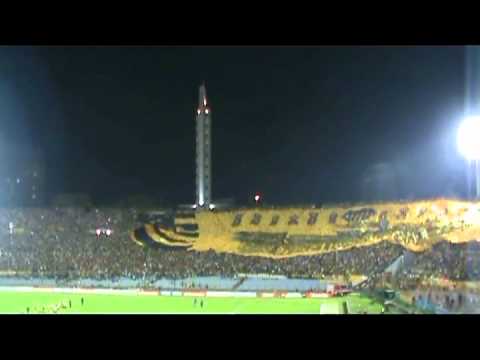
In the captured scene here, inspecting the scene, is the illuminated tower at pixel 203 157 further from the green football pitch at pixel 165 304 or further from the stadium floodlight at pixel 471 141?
the stadium floodlight at pixel 471 141

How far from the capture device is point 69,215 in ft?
17.1

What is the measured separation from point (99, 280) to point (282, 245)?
4.77 feet

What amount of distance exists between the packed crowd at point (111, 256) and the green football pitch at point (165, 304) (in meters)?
0.21

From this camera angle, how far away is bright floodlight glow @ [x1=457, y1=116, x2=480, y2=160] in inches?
196

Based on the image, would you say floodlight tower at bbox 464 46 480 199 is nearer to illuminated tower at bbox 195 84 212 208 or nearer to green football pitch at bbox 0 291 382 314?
green football pitch at bbox 0 291 382 314

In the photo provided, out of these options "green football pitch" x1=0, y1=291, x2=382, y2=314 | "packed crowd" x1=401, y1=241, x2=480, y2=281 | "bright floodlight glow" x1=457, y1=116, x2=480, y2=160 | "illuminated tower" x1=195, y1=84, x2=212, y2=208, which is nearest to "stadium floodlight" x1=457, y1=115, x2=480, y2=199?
"bright floodlight glow" x1=457, y1=116, x2=480, y2=160

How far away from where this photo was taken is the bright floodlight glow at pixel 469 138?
4.98 m

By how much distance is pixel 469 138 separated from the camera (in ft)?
16.4

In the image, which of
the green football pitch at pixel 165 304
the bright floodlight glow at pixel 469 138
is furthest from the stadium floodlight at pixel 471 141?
the green football pitch at pixel 165 304

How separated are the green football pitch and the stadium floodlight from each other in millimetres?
1317

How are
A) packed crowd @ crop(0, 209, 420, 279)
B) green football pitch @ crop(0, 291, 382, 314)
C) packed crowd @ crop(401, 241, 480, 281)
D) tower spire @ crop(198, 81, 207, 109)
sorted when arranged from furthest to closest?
tower spire @ crop(198, 81, 207, 109)
packed crowd @ crop(0, 209, 420, 279)
packed crowd @ crop(401, 241, 480, 281)
green football pitch @ crop(0, 291, 382, 314)

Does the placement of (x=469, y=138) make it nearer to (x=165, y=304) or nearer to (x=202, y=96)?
(x=202, y=96)

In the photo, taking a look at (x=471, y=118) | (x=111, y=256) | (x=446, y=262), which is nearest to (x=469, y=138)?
(x=471, y=118)

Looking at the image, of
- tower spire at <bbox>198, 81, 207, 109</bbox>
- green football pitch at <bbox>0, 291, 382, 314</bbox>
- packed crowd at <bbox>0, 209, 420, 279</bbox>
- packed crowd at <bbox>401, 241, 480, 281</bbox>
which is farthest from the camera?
tower spire at <bbox>198, 81, 207, 109</bbox>
